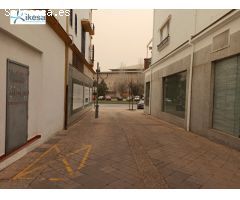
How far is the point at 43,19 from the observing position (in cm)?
632

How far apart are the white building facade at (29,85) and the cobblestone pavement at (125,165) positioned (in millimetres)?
457

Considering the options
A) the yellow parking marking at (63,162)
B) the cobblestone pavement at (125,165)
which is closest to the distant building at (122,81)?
the cobblestone pavement at (125,165)

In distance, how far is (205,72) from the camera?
8.45m

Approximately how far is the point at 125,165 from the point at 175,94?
8.20 metres

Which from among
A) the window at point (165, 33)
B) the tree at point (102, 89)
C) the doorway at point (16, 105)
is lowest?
the doorway at point (16, 105)

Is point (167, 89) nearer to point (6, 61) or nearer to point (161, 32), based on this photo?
point (161, 32)

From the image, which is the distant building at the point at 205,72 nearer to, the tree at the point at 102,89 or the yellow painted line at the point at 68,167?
the yellow painted line at the point at 68,167

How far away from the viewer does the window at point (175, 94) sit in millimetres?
11116

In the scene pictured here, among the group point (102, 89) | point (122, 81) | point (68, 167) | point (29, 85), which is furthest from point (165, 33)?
point (122, 81)

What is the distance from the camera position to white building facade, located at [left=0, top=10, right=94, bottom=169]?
185 inches

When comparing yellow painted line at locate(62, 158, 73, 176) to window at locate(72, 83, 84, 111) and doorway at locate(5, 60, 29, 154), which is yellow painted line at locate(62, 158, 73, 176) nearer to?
doorway at locate(5, 60, 29, 154)

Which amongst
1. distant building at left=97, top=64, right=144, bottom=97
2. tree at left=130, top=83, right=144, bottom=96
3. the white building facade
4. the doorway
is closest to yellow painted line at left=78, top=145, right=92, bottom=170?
the white building facade

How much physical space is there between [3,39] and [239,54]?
6.46 meters

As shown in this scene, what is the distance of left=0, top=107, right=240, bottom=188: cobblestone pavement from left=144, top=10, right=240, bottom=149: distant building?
1013 millimetres
